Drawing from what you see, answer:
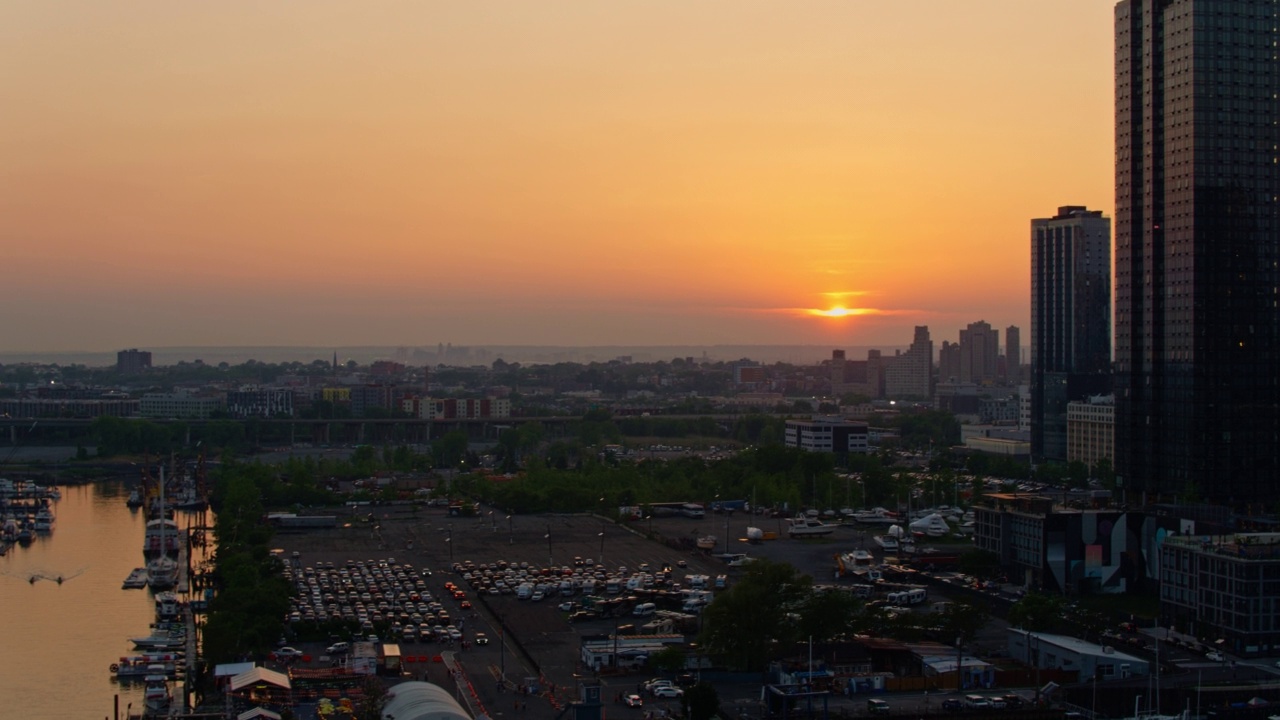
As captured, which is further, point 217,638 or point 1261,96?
point 1261,96

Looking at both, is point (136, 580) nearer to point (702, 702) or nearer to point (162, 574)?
point (162, 574)

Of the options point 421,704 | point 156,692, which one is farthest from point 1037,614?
point 156,692

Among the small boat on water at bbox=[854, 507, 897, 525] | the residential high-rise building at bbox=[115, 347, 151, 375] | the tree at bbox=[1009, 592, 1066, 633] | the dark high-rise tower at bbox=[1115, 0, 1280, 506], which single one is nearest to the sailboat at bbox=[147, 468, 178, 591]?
the tree at bbox=[1009, 592, 1066, 633]

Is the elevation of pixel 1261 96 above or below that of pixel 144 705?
above

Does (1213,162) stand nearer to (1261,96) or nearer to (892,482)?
(1261,96)

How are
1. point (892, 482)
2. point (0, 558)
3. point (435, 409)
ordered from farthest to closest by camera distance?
point (435, 409) → point (892, 482) → point (0, 558)

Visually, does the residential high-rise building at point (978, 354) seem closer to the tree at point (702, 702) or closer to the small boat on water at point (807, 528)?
the small boat on water at point (807, 528)

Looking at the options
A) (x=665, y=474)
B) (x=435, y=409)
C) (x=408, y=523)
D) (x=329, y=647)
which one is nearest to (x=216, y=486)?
(x=408, y=523)

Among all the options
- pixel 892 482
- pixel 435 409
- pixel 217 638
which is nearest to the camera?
pixel 217 638
